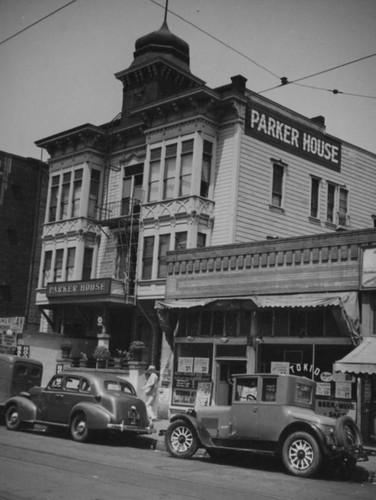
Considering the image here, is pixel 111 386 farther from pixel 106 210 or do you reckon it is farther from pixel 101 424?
pixel 106 210

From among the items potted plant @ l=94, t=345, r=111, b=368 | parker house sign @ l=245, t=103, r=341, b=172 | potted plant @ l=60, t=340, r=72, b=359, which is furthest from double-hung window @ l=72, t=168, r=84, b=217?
parker house sign @ l=245, t=103, r=341, b=172

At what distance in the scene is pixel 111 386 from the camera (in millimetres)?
17156

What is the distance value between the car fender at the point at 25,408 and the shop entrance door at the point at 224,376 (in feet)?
23.2

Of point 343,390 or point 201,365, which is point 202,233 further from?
point 343,390

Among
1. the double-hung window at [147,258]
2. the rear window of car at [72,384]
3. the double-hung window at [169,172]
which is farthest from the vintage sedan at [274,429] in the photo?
the double-hung window at [169,172]

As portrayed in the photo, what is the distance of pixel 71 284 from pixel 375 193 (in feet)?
53.2

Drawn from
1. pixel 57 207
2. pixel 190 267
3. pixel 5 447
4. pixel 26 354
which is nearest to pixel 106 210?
pixel 57 207

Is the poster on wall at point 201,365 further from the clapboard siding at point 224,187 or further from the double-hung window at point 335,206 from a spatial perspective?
the double-hung window at point 335,206

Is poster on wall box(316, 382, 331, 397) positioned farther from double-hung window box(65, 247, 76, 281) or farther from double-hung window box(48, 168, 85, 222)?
double-hung window box(48, 168, 85, 222)

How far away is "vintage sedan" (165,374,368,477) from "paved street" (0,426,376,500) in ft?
1.30

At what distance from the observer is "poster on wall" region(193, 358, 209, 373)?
23.1 m

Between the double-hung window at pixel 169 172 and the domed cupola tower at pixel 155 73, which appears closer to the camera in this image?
the double-hung window at pixel 169 172

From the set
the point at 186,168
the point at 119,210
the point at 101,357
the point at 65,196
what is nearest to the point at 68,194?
the point at 65,196

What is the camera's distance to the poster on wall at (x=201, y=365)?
908 inches
